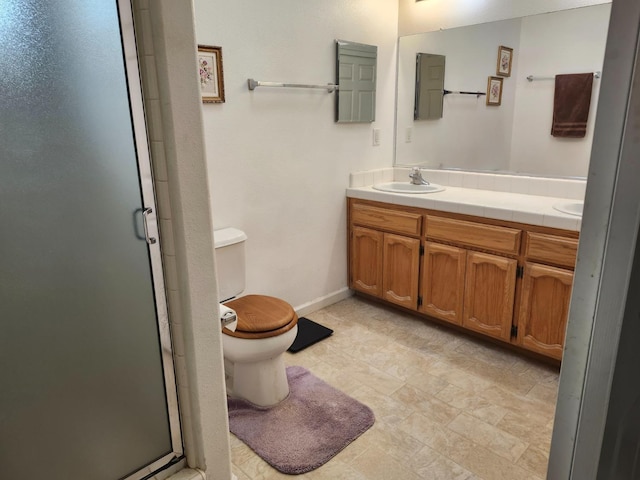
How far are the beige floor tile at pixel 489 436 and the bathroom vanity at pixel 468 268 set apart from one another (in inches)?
25.5

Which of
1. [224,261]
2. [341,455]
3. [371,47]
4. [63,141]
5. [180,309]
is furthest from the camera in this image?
[371,47]

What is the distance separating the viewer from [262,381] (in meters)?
2.11

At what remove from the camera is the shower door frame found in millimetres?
984

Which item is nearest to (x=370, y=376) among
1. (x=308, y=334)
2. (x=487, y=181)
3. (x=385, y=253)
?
(x=308, y=334)

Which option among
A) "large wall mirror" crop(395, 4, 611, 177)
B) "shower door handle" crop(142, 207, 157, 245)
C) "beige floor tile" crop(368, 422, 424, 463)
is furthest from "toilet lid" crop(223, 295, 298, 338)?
"large wall mirror" crop(395, 4, 611, 177)

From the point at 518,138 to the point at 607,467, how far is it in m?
2.68

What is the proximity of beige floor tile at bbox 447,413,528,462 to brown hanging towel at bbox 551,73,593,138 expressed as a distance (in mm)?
1699

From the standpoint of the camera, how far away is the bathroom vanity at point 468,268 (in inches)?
90.6

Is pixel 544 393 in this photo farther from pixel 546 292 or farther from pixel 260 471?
pixel 260 471

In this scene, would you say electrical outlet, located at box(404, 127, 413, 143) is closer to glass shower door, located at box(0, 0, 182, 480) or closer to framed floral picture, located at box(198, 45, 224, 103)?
framed floral picture, located at box(198, 45, 224, 103)

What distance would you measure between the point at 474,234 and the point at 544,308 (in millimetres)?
531

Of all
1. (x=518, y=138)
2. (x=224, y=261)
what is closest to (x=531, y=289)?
(x=518, y=138)

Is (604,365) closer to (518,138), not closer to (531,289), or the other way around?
(531,289)

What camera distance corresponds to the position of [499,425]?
199 cm
